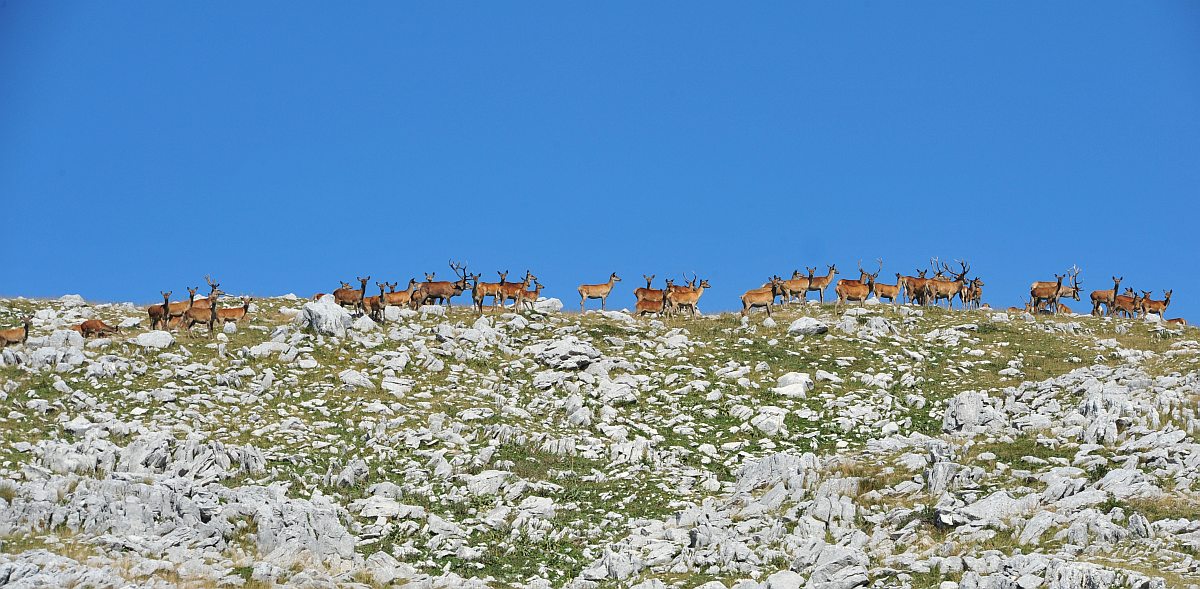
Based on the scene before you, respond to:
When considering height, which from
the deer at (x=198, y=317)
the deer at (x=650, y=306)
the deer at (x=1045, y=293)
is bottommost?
the deer at (x=198, y=317)

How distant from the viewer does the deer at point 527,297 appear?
128 ft

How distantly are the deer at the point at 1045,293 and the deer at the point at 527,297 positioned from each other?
65.6 ft

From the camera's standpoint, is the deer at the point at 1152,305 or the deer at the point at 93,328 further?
the deer at the point at 1152,305

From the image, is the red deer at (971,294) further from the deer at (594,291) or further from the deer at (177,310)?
the deer at (177,310)

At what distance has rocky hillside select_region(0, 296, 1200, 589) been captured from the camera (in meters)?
18.6

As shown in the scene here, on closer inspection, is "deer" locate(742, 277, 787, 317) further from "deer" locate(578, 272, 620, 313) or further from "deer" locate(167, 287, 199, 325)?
"deer" locate(167, 287, 199, 325)

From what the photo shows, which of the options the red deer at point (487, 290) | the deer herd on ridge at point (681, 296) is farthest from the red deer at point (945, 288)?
the red deer at point (487, 290)

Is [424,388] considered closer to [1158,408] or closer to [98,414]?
[98,414]

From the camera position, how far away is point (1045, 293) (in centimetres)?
4372

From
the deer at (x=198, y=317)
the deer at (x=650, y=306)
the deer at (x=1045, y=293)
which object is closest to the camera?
the deer at (x=198, y=317)

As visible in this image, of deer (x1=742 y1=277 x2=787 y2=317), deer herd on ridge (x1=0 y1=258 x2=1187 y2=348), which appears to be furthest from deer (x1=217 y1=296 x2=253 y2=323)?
deer (x1=742 y1=277 x2=787 y2=317)

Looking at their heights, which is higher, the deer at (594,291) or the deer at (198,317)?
the deer at (594,291)

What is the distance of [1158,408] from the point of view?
23.7m

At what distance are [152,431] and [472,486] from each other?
7.82 metres
